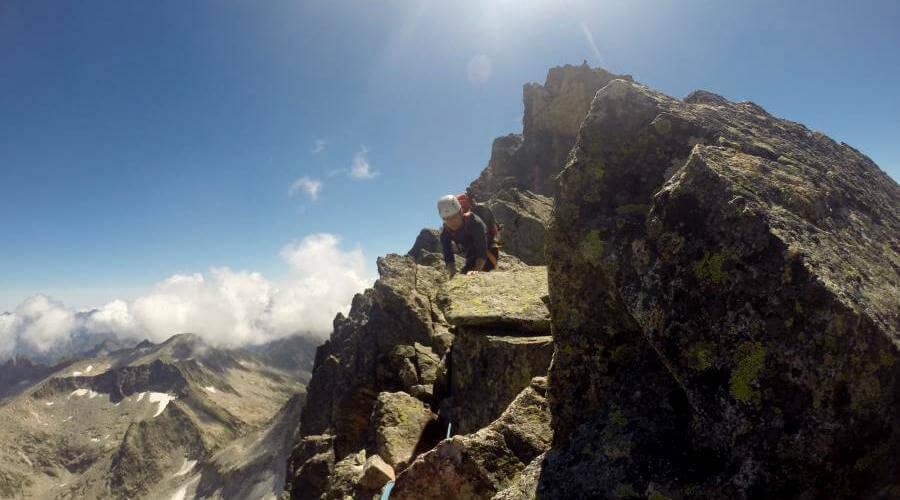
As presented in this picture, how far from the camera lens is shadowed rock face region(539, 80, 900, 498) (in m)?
5.49

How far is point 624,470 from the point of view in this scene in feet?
21.9

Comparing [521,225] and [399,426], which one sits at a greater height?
[521,225]

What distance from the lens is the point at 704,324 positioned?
248 inches

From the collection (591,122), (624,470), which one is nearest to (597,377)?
(624,470)

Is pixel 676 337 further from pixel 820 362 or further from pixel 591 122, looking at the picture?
pixel 591 122

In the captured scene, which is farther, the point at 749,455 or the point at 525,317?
the point at 525,317

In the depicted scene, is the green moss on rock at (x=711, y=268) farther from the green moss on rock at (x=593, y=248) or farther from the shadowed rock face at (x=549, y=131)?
the shadowed rock face at (x=549, y=131)

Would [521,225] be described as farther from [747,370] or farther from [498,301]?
[747,370]

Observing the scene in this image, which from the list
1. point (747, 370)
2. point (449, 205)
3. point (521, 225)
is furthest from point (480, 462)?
point (521, 225)

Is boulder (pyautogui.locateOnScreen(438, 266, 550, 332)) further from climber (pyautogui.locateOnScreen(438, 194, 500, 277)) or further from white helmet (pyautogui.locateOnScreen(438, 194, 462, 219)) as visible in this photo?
white helmet (pyautogui.locateOnScreen(438, 194, 462, 219))

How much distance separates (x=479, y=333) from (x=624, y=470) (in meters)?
11.0

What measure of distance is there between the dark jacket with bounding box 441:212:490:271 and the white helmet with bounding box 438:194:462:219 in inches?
40.3

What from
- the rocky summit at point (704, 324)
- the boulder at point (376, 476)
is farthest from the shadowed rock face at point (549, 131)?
the rocky summit at point (704, 324)

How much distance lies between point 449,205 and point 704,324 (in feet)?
47.8
